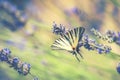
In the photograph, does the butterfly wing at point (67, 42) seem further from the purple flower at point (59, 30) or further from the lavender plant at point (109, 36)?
the lavender plant at point (109, 36)

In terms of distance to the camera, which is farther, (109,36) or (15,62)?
(109,36)

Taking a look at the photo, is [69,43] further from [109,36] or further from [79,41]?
[109,36]

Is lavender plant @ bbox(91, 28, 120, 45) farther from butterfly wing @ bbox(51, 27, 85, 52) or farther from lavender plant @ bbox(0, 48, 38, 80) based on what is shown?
lavender plant @ bbox(0, 48, 38, 80)

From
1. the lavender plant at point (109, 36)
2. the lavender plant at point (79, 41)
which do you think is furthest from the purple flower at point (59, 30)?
the lavender plant at point (109, 36)

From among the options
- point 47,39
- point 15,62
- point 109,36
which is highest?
point 109,36

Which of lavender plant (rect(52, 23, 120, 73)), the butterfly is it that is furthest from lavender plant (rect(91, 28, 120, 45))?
the butterfly

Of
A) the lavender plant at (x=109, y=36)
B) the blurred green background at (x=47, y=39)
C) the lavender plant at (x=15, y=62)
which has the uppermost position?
the lavender plant at (x=109, y=36)

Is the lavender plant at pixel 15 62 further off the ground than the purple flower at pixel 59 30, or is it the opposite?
the purple flower at pixel 59 30

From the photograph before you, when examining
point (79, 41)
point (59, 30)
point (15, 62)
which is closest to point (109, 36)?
point (79, 41)

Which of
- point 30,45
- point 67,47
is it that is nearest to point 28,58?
point 30,45
